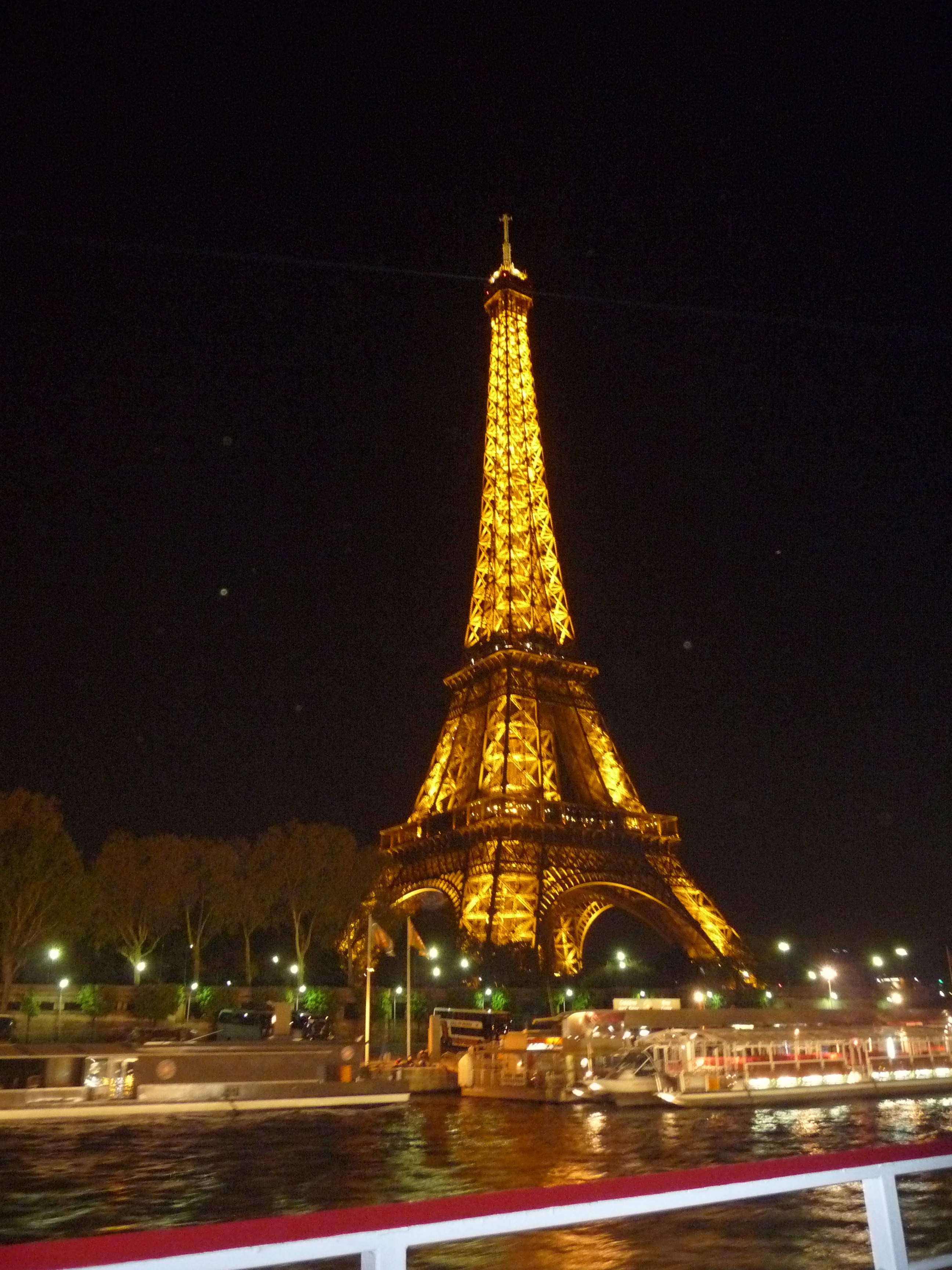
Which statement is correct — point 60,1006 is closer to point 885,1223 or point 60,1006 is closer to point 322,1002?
point 322,1002

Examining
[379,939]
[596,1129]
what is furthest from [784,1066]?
[379,939]

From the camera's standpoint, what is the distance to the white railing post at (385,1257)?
3660mm

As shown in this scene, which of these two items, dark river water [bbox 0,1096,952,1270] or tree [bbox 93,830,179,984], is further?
→ tree [bbox 93,830,179,984]

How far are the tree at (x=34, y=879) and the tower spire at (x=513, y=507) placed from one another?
25.6m

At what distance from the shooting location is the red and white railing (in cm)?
322

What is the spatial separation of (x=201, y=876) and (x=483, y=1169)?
130ft

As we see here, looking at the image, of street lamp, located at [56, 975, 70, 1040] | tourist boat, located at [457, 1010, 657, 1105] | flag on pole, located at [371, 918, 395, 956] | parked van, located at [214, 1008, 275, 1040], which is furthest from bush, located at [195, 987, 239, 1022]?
tourist boat, located at [457, 1010, 657, 1105]

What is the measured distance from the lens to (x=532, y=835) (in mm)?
51531

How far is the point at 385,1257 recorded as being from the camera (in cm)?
367

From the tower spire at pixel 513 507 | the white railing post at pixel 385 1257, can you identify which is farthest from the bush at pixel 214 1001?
the white railing post at pixel 385 1257

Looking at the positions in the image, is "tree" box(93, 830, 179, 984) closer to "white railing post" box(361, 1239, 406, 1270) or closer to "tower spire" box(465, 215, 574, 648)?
"tower spire" box(465, 215, 574, 648)

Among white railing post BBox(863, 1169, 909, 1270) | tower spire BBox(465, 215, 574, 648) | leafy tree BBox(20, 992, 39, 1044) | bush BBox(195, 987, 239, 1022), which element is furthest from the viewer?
tower spire BBox(465, 215, 574, 648)

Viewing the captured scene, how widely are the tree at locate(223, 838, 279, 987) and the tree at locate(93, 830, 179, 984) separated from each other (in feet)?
8.38

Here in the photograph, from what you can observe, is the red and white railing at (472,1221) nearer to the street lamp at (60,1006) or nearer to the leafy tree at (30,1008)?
the street lamp at (60,1006)
